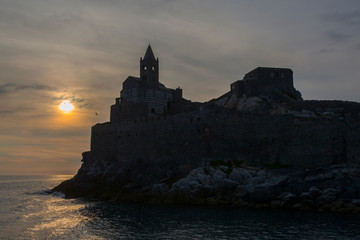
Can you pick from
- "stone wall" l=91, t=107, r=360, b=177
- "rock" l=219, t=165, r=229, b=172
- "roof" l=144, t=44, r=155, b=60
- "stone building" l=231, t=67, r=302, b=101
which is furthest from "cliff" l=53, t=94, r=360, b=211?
"roof" l=144, t=44, r=155, b=60

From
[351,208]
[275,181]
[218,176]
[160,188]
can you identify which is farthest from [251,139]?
[351,208]

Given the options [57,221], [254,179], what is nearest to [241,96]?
[254,179]

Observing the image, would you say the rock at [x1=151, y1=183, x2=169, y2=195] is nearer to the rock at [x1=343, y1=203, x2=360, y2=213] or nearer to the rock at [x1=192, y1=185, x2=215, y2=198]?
the rock at [x1=192, y1=185, x2=215, y2=198]

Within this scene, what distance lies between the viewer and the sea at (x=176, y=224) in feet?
77.9

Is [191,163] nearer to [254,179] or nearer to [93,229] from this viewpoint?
[254,179]

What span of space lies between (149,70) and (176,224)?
35458 millimetres

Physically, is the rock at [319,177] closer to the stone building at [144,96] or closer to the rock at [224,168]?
the rock at [224,168]

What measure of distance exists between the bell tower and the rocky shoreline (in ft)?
71.9

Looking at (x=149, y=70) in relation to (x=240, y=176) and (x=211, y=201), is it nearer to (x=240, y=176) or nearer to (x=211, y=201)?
(x=240, y=176)

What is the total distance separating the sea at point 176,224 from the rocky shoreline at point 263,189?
175 cm

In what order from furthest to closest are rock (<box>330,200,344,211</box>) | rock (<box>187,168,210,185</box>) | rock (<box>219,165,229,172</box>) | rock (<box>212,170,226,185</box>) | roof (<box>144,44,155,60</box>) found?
roof (<box>144,44,155,60</box>), rock (<box>219,165,229,172</box>), rock (<box>187,168,210,185</box>), rock (<box>212,170,226,185</box>), rock (<box>330,200,344,211</box>)

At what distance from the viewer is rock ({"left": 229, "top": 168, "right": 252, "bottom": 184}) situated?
3628cm

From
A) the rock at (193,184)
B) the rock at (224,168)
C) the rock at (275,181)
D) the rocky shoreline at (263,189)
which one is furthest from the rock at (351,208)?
the rock at (193,184)

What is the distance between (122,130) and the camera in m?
52.7
